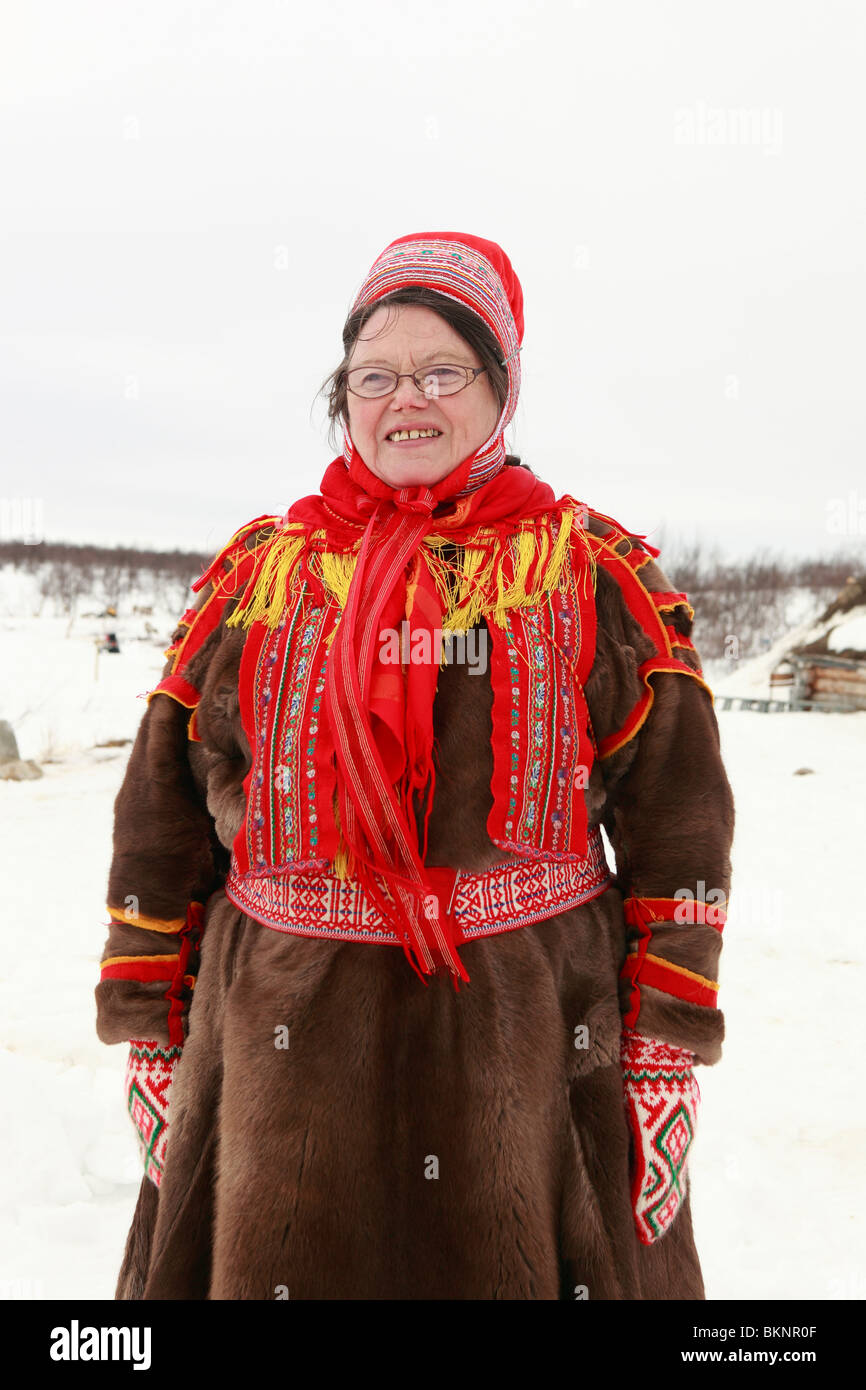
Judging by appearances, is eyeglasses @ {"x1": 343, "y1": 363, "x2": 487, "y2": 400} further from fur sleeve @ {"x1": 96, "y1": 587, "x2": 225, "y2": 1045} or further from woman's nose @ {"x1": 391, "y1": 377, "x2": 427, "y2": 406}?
fur sleeve @ {"x1": 96, "y1": 587, "x2": 225, "y2": 1045}

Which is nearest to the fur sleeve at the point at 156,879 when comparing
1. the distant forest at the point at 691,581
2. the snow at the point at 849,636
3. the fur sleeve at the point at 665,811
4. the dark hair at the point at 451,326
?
the dark hair at the point at 451,326

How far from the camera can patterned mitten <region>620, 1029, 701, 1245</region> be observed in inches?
53.4

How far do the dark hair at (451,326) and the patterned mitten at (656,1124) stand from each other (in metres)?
1.01

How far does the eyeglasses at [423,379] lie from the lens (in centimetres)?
138

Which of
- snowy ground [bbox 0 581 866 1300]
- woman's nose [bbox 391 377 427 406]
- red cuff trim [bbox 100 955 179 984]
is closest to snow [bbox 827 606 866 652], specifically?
snowy ground [bbox 0 581 866 1300]

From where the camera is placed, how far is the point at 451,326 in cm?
139

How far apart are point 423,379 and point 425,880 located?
0.73m

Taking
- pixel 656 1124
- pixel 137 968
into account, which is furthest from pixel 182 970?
pixel 656 1124

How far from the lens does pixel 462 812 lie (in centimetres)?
136

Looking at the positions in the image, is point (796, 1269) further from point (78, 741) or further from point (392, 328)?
point (78, 741)

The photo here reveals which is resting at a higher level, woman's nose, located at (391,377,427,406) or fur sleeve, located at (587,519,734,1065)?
woman's nose, located at (391,377,427,406)

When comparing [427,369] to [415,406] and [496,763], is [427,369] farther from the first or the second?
[496,763]

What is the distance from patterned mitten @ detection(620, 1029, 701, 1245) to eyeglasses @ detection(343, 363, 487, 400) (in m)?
1.00

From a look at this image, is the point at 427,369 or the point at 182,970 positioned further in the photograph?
the point at 182,970
